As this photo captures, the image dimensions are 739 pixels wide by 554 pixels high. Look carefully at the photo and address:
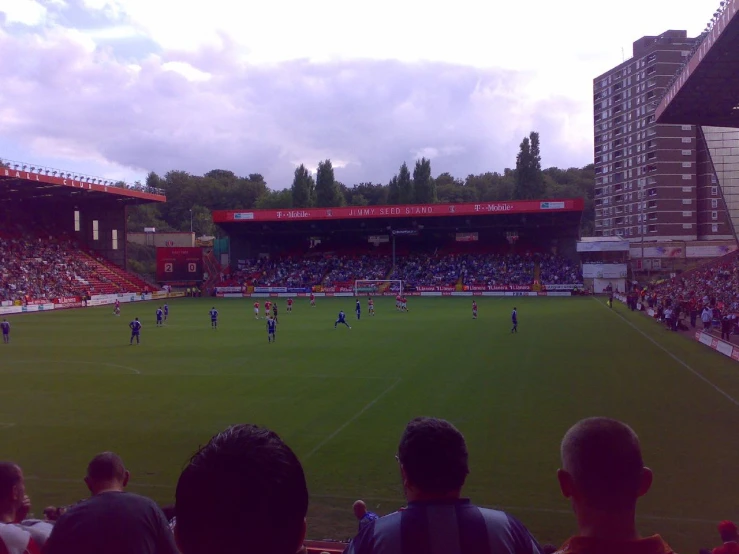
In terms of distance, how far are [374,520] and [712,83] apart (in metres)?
A: 34.8

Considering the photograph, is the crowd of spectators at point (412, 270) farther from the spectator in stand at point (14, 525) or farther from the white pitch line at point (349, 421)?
the spectator in stand at point (14, 525)

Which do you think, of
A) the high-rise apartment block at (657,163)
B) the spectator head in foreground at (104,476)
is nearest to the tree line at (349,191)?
the high-rise apartment block at (657,163)

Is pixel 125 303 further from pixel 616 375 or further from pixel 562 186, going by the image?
pixel 562 186

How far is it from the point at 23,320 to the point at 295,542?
51.9 m

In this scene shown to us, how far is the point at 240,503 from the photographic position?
1.96 meters

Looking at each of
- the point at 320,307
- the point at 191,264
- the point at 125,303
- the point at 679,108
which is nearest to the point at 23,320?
the point at 125,303

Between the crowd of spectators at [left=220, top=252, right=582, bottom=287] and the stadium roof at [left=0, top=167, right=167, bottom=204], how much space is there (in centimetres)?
1626

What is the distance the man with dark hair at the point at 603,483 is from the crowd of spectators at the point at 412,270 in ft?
235

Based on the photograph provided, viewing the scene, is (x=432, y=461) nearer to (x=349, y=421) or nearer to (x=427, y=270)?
(x=349, y=421)

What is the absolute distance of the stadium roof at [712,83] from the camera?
2484 cm

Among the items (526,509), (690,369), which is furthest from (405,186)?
(526,509)

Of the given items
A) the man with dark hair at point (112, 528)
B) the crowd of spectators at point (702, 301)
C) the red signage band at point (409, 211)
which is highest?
the red signage band at point (409, 211)

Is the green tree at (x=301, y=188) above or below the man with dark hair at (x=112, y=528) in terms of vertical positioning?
above

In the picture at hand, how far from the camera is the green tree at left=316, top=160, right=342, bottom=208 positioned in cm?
10231
